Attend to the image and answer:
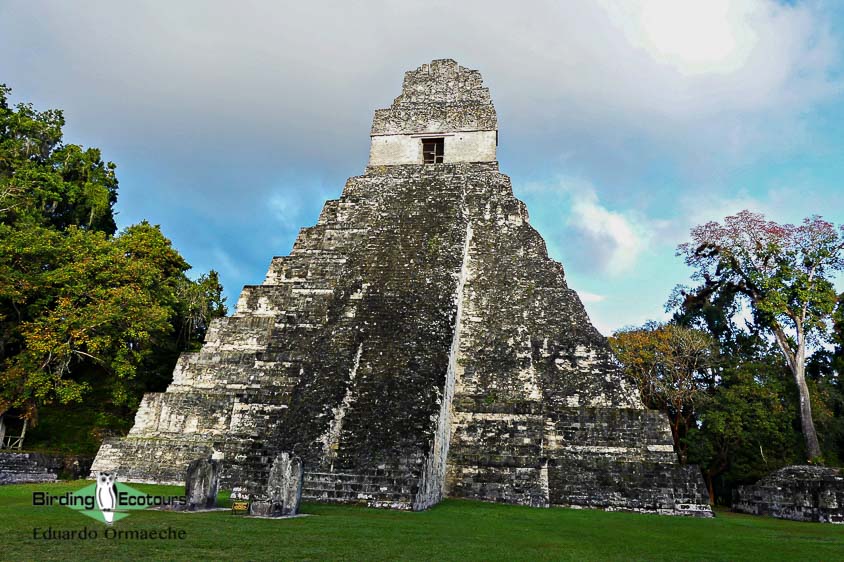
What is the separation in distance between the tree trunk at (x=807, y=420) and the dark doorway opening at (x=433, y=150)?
1311 centimetres

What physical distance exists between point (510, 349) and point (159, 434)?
7.71 m

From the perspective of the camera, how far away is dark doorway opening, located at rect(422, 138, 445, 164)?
689 inches

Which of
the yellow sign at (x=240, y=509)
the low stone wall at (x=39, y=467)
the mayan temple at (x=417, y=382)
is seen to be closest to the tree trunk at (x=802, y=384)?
the mayan temple at (x=417, y=382)

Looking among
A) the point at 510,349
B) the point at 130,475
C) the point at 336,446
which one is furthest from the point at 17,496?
the point at 510,349

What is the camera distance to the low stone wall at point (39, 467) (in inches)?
465

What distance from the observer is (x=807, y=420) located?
17.1 m

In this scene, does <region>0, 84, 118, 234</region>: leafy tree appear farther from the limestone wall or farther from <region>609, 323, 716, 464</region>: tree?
<region>609, 323, 716, 464</region>: tree

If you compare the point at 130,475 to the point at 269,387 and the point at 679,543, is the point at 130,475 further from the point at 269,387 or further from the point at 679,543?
the point at 679,543

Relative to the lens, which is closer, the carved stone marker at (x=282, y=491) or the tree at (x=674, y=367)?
the carved stone marker at (x=282, y=491)

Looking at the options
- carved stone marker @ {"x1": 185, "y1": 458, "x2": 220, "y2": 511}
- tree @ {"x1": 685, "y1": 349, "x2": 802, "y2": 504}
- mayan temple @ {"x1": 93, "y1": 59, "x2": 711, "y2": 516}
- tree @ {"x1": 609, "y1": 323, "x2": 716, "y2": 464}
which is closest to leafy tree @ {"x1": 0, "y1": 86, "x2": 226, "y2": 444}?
mayan temple @ {"x1": 93, "y1": 59, "x2": 711, "y2": 516}

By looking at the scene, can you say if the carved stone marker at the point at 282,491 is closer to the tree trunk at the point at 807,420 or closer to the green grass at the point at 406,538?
the green grass at the point at 406,538

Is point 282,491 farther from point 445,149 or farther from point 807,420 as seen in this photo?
point 807,420

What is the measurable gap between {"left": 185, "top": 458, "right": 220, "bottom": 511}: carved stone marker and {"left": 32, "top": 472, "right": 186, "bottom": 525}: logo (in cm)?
39

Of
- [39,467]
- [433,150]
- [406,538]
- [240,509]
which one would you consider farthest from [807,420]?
[39,467]
